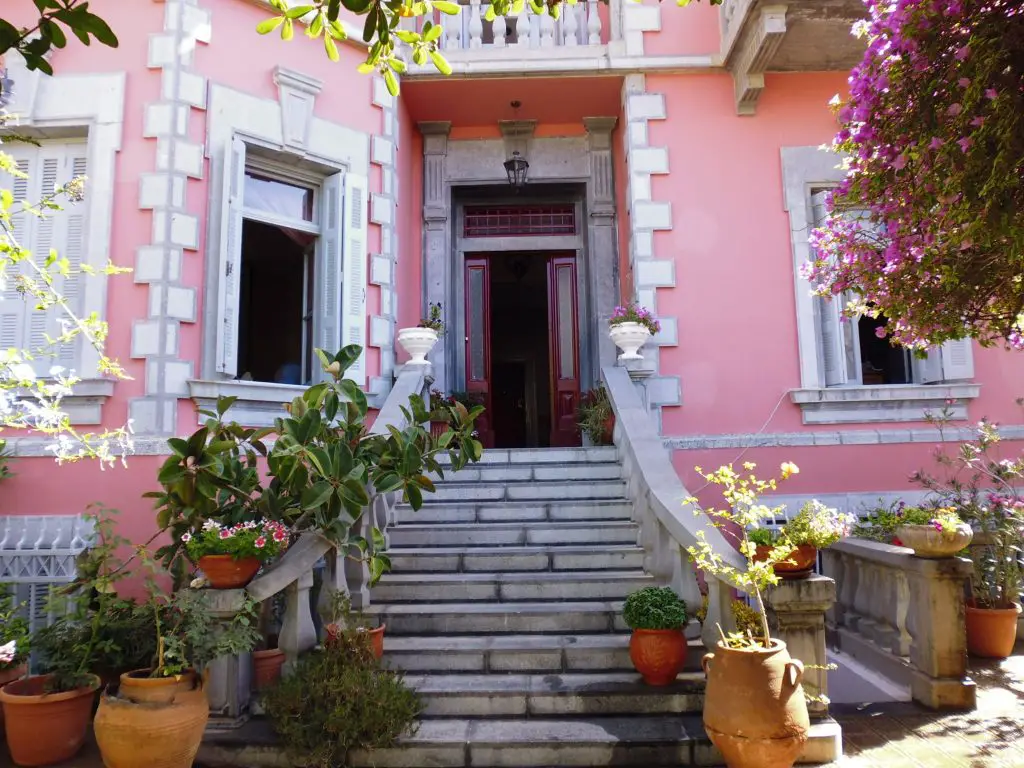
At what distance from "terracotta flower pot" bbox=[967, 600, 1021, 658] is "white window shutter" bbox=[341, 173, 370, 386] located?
5.11m

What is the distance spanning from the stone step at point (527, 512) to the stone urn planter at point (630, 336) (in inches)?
62.9

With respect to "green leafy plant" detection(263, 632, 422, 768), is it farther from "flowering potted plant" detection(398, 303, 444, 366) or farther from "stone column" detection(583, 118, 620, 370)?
"stone column" detection(583, 118, 620, 370)

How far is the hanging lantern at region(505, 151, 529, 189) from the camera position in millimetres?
7867

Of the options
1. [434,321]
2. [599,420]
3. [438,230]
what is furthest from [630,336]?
[438,230]

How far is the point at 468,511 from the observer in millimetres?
5496

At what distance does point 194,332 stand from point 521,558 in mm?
3084

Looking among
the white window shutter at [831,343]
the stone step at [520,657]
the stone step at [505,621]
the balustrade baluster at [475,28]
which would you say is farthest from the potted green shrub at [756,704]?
the balustrade baluster at [475,28]

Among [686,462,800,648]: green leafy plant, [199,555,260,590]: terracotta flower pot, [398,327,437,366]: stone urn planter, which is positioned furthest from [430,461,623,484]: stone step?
[199,555,260,590]: terracotta flower pot

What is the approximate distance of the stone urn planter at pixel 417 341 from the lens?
21.5 feet

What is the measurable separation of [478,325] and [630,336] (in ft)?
8.51

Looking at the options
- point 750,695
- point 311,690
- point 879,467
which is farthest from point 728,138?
point 311,690

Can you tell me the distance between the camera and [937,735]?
361cm

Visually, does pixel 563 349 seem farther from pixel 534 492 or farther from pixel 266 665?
pixel 266 665

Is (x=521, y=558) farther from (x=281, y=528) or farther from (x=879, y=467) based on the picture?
(x=879, y=467)
